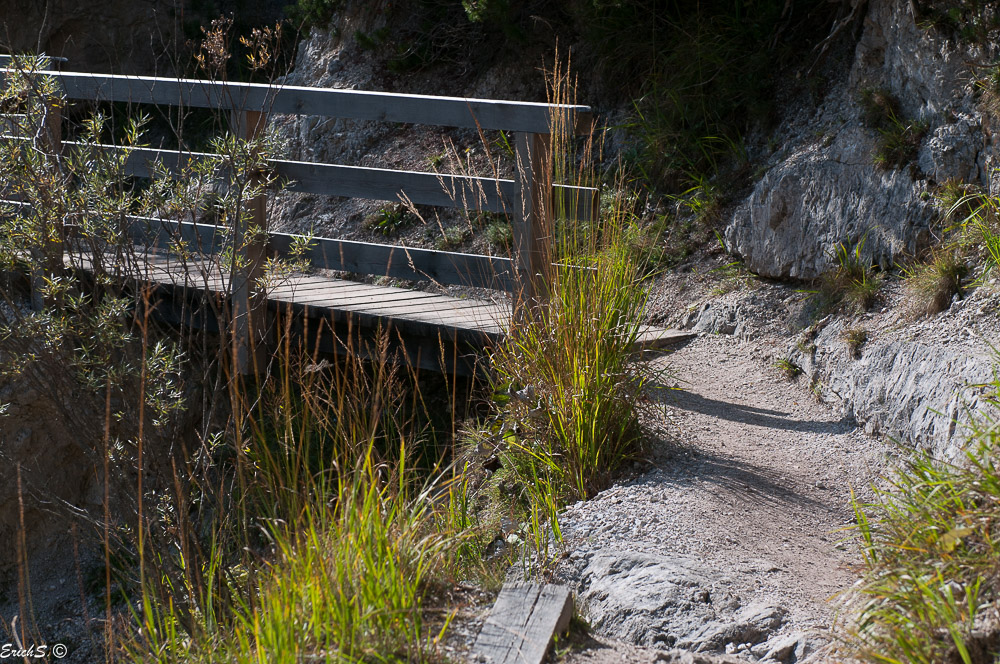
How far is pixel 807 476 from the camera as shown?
365cm

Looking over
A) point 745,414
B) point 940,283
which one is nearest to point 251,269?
point 745,414

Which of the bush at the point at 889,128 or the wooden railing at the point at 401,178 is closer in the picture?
the wooden railing at the point at 401,178

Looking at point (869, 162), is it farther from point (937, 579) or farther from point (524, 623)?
point (524, 623)

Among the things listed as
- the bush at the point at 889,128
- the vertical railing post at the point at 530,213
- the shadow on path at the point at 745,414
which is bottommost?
the shadow on path at the point at 745,414

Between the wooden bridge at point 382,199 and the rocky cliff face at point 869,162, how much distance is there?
986mm

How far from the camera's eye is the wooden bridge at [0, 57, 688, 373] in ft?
13.6

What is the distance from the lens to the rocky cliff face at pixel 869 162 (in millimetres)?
4824

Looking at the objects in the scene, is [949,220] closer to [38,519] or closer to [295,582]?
[295,582]

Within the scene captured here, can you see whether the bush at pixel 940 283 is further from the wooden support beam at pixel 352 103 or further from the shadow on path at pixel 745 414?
the wooden support beam at pixel 352 103

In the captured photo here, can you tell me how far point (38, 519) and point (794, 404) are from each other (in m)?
4.51

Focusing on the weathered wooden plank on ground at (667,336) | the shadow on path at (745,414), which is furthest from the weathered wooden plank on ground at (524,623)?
the weathered wooden plank on ground at (667,336)

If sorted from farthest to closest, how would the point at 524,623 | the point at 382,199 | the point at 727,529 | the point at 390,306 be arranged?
the point at 390,306, the point at 382,199, the point at 727,529, the point at 524,623

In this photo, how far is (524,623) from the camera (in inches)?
94.6

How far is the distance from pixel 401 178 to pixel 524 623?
9.61ft
